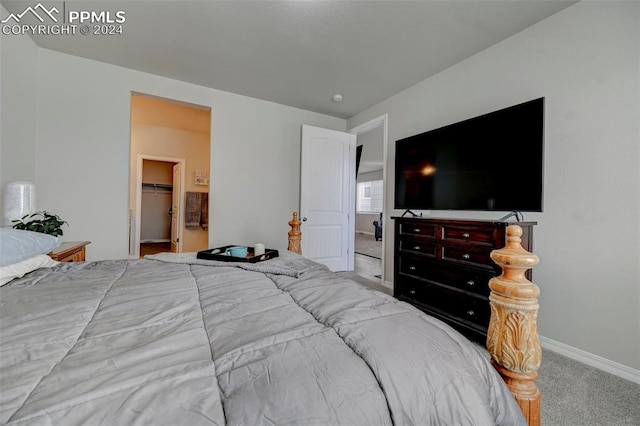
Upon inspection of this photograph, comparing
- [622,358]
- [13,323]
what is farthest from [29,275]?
[622,358]

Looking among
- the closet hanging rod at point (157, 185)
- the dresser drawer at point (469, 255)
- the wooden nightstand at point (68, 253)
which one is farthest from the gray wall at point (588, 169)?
the closet hanging rod at point (157, 185)

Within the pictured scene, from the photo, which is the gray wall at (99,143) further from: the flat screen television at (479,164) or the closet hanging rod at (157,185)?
the closet hanging rod at (157,185)

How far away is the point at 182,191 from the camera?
546 cm

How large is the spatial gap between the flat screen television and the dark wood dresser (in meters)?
0.32

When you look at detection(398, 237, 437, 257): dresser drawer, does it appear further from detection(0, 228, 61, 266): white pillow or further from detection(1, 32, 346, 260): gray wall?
detection(0, 228, 61, 266): white pillow

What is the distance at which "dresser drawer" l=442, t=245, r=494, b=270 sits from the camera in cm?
196

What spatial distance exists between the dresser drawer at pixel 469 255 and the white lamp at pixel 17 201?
3.38m

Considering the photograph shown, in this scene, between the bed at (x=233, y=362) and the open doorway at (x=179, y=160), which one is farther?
the open doorway at (x=179, y=160)

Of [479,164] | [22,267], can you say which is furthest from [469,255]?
[22,267]

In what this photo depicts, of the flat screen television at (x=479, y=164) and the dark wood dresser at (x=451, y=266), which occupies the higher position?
the flat screen television at (x=479, y=164)

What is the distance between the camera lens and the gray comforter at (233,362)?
451 millimetres

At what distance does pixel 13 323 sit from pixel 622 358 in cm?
294

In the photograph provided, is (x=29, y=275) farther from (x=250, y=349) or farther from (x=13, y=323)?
(x=250, y=349)

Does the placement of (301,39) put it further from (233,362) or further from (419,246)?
(233,362)
